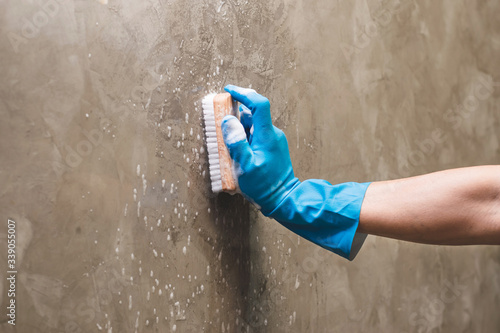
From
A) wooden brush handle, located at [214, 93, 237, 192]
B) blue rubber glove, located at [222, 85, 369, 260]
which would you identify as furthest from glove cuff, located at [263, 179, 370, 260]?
wooden brush handle, located at [214, 93, 237, 192]

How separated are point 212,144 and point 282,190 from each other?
17cm

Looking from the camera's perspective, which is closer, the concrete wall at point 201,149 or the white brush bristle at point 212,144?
the concrete wall at point 201,149

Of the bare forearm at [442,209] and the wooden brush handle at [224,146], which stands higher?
the wooden brush handle at [224,146]

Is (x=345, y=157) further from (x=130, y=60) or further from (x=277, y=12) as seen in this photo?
(x=130, y=60)

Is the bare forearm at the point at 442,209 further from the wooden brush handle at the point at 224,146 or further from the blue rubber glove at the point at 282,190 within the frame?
the wooden brush handle at the point at 224,146

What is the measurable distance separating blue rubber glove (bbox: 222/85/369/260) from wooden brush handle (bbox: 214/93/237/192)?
0.05 ft

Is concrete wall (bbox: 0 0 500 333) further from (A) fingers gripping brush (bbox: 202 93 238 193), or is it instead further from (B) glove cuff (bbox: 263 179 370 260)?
(B) glove cuff (bbox: 263 179 370 260)

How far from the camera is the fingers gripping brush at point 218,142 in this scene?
92 cm

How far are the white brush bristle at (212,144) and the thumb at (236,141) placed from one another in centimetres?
5

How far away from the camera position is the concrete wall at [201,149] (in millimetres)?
805

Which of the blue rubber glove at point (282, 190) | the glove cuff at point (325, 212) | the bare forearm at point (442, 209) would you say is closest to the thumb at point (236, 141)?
the blue rubber glove at point (282, 190)

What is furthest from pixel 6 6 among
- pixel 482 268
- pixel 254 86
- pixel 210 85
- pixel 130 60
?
pixel 482 268

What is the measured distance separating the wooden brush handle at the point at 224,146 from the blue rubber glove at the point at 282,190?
0.01 metres

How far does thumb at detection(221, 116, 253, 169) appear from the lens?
2.92 ft
